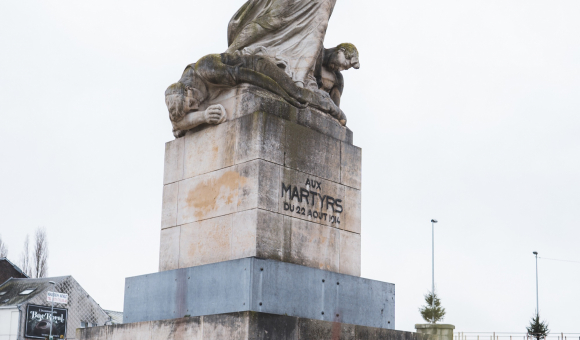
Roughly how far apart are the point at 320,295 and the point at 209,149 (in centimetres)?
270

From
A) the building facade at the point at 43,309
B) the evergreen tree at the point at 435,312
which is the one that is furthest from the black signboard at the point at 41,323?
the evergreen tree at the point at 435,312

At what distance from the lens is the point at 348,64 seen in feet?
42.7

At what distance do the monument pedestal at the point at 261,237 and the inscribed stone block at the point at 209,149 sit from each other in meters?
0.02

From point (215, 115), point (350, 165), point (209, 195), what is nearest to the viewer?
point (209, 195)

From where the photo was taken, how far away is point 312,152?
36.9 feet

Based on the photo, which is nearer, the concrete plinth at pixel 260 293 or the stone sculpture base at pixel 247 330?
the stone sculpture base at pixel 247 330

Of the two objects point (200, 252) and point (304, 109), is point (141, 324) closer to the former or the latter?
point (200, 252)

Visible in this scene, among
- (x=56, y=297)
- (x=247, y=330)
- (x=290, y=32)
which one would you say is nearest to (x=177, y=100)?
(x=290, y=32)

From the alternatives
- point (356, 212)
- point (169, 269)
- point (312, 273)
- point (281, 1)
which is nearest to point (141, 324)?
point (169, 269)

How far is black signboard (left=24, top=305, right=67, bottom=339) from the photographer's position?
49.3 metres

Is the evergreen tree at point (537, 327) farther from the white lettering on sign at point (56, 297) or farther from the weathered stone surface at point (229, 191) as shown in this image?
the weathered stone surface at point (229, 191)

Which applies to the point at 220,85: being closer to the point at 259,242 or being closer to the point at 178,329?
the point at 259,242

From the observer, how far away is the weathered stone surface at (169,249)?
37.4ft

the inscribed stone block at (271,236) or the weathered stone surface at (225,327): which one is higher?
the inscribed stone block at (271,236)
